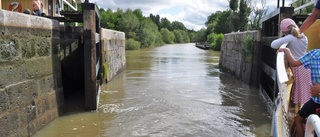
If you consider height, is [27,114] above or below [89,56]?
below

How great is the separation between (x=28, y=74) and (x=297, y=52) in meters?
5.09

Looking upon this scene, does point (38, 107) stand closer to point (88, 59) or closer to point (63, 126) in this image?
point (63, 126)

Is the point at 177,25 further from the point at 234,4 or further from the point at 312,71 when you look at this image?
the point at 312,71

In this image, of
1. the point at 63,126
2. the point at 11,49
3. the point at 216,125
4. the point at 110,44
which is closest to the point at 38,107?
the point at 63,126

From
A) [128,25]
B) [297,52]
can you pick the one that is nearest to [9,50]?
[297,52]

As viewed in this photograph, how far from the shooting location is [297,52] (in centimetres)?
458

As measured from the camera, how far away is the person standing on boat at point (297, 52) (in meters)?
3.94

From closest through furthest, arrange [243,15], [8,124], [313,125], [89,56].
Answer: [313,125]
[8,124]
[89,56]
[243,15]

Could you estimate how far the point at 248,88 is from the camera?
12.2 metres

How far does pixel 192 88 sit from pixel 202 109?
11.7ft

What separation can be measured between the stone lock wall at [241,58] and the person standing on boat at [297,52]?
7.26 meters

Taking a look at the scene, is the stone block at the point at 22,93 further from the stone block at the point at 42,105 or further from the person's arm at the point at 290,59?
the person's arm at the point at 290,59

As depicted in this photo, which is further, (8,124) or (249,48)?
(249,48)

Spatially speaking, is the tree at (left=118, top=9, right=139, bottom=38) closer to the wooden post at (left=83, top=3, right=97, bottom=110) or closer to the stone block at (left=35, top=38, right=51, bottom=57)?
the wooden post at (left=83, top=3, right=97, bottom=110)
